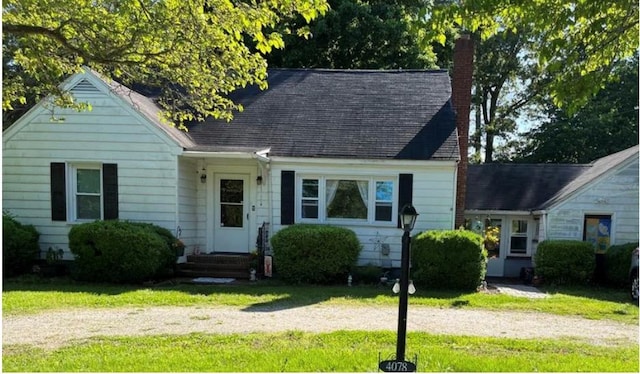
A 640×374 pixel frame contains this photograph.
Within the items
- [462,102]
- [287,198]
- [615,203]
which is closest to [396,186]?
[287,198]

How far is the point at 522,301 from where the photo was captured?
907cm

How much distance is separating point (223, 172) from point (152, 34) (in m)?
6.14

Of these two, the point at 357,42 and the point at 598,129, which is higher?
the point at 357,42

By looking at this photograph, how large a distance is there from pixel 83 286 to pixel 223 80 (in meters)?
5.54

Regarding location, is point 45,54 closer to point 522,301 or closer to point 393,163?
point 393,163

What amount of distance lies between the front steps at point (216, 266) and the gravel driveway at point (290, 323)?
11.5ft

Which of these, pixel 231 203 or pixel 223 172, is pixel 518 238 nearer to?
pixel 231 203

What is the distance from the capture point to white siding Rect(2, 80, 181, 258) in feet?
37.1

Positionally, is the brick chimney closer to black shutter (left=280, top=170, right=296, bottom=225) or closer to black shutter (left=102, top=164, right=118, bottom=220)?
black shutter (left=280, top=170, right=296, bottom=225)

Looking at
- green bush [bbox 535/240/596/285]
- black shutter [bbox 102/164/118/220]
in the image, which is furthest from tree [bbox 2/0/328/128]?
green bush [bbox 535/240/596/285]

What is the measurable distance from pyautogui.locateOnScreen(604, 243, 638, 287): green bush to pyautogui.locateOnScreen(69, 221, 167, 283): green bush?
35.3 feet

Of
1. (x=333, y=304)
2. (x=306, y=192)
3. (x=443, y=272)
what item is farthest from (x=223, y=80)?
(x=443, y=272)

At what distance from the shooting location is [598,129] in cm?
2467

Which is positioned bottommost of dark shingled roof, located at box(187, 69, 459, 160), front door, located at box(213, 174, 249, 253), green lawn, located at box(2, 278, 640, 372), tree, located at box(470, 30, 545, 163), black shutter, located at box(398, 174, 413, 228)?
green lawn, located at box(2, 278, 640, 372)
